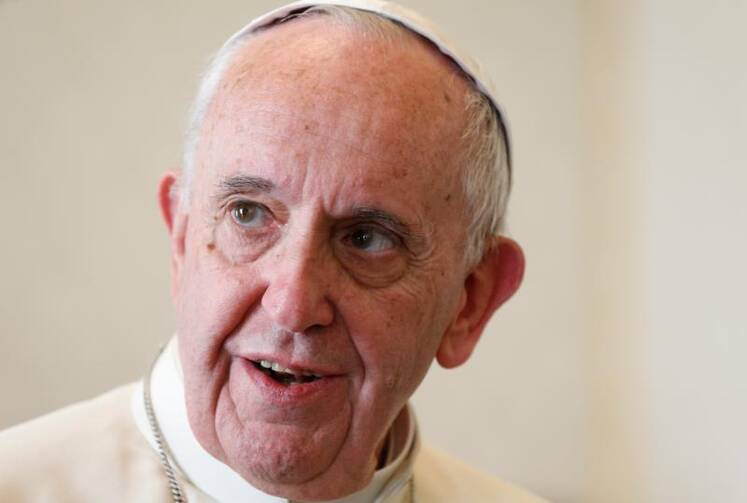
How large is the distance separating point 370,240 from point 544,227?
1.91 m

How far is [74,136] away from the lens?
296 centimetres

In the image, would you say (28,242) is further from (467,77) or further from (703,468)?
(703,468)

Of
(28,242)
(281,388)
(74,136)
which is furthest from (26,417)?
(281,388)

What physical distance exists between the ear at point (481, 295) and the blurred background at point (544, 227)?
733 mm

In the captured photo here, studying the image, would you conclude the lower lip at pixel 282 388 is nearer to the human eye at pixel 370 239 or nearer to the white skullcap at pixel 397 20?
the human eye at pixel 370 239

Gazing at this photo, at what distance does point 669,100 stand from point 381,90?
4.76ft

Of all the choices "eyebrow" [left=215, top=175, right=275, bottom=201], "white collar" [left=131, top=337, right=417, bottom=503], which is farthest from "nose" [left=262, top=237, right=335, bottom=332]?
"white collar" [left=131, top=337, right=417, bottom=503]

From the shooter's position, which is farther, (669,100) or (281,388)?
(669,100)

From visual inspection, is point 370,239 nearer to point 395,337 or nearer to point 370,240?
point 370,240

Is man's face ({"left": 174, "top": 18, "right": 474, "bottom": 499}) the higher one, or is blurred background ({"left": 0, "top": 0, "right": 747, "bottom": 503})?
blurred background ({"left": 0, "top": 0, "right": 747, "bottom": 503})

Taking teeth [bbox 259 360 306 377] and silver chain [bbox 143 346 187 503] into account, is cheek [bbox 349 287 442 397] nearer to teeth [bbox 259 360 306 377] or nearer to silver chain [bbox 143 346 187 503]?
teeth [bbox 259 360 306 377]

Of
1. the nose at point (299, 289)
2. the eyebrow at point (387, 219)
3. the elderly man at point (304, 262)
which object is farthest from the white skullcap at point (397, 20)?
the nose at point (299, 289)

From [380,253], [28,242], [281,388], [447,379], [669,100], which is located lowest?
[281,388]

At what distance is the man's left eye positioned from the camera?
1.64 m
